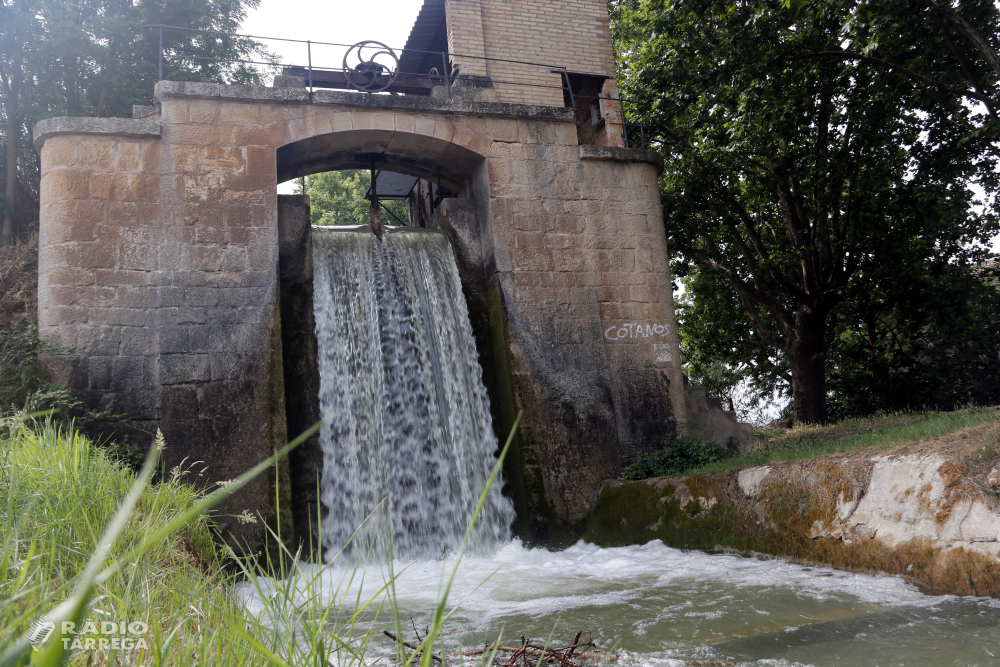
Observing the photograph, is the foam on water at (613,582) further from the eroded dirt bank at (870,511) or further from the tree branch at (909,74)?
the tree branch at (909,74)

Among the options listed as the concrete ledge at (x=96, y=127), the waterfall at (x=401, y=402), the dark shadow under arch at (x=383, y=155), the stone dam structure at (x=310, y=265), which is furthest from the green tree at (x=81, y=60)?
the waterfall at (x=401, y=402)

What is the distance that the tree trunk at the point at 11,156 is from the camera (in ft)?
34.0

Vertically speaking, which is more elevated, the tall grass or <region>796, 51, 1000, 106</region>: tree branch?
<region>796, 51, 1000, 106</region>: tree branch

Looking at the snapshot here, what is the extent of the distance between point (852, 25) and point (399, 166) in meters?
6.32

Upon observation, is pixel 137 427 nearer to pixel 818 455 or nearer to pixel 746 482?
pixel 746 482

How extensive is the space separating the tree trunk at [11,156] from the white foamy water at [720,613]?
840 cm

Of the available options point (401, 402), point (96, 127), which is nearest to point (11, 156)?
point (96, 127)

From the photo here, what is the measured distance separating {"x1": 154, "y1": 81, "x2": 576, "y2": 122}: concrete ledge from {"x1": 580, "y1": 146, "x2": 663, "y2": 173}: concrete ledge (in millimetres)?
566

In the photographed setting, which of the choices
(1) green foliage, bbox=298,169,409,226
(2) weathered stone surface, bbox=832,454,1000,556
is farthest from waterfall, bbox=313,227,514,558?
(1) green foliage, bbox=298,169,409,226

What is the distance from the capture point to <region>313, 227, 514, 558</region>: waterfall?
26.0 ft

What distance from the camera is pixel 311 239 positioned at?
909cm

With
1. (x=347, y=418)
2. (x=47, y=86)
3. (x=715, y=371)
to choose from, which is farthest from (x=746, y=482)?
(x=715, y=371)

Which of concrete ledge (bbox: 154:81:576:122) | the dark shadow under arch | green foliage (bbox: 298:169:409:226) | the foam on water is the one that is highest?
green foliage (bbox: 298:169:409:226)

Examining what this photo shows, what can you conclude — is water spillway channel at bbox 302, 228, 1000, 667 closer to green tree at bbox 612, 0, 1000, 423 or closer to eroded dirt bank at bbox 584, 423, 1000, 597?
eroded dirt bank at bbox 584, 423, 1000, 597
